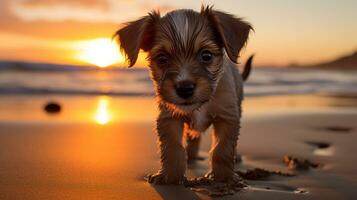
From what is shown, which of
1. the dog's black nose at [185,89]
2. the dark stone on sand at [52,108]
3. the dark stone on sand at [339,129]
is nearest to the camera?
the dog's black nose at [185,89]

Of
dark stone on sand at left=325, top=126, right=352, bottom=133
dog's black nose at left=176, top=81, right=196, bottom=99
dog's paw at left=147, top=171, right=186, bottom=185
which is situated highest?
dog's black nose at left=176, top=81, right=196, bottom=99

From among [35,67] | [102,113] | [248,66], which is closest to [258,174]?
[248,66]

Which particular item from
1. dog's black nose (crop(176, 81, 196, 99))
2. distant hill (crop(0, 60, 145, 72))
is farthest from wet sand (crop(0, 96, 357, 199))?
distant hill (crop(0, 60, 145, 72))

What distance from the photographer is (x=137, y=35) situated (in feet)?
16.0

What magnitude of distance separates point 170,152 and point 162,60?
0.84 m

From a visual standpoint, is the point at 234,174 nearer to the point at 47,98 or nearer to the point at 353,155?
the point at 353,155

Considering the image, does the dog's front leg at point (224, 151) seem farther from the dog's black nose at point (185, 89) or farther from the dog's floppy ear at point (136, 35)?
the dog's floppy ear at point (136, 35)

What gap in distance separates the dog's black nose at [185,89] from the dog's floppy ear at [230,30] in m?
0.57

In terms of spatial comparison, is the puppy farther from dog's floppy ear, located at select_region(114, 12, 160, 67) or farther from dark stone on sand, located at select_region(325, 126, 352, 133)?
dark stone on sand, located at select_region(325, 126, 352, 133)

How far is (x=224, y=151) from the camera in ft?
16.2

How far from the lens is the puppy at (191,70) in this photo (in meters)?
4.64

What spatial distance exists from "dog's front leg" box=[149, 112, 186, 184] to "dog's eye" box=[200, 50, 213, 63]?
0.64 m

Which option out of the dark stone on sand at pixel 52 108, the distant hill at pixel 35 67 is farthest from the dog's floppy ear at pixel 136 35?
the distant hill at pixel 35 67

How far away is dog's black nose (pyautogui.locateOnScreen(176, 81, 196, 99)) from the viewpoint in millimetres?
4430
